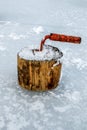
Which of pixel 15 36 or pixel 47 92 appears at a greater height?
pixel 15 36

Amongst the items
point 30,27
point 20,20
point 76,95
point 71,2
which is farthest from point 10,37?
point 71,2

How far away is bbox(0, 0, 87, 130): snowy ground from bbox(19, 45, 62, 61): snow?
0.17 m

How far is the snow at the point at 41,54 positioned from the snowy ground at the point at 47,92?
17 cm

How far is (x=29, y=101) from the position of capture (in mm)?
2551

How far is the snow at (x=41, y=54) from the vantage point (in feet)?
8.45

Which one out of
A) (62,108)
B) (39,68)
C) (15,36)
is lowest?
(62,108)

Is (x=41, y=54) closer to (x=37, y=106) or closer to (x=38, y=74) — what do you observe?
(x=38, y=74)

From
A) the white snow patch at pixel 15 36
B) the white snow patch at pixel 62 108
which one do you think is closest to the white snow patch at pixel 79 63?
the white snow patch at pixel 62 108

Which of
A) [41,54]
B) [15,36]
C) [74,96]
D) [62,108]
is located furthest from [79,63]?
[15,36]

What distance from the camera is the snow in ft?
8.45

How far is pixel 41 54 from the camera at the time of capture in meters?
2.63

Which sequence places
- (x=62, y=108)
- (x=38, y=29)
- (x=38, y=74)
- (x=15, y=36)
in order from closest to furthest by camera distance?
(x=62, y=108)
(x=38, y=74)
(x=15, y=36)
(x=38, y=29)

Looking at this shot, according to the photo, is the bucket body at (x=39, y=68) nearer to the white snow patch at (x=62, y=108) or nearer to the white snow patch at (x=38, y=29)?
the white snow patch at (x=62, y=108)

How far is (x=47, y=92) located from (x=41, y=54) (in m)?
0.41
